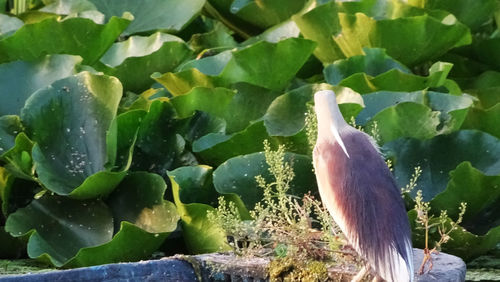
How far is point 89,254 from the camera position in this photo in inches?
124

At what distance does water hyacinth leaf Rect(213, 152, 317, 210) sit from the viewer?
328 centimetres

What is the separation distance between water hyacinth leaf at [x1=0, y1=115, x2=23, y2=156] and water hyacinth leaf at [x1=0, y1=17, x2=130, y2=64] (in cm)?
37

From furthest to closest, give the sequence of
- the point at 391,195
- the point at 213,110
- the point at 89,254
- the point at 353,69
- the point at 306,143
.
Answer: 1. the point at 353,69
2. the point at 213,110
3. the point at 306,143
4. the point at 89,254
5. the point at 391,195

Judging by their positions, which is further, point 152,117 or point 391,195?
point 152,117

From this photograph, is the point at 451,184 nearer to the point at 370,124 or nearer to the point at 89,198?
the point at 370,124

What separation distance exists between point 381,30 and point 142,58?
758mm

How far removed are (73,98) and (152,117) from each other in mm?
235

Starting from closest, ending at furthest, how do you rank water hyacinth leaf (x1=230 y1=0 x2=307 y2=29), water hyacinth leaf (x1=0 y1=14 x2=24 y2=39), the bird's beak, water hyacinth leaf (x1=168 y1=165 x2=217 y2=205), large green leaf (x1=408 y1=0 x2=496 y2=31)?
the bird's beak < water hyacinth leaf (x1=168 y1=165 x2=217 y2=205) < water hyacinth leaf (x1=0 y1=14 x2=24 y2=39) < large green leaf (x1=408 y1=0 x2=496 y2=31) < water hyacinth leaf (x1=230 y1=0 x2=307 y2=29)

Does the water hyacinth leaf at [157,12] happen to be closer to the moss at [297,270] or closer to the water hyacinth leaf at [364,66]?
the water hyacinth leaf at [364,66]

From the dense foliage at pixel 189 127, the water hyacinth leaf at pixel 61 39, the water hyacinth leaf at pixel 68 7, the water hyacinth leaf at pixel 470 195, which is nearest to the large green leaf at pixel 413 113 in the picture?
the dense foliage at pixel 189 127

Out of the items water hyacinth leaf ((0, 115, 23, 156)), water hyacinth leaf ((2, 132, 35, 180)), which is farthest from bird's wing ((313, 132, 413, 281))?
water hyacinth leaf ((0, 115, 23, 156))

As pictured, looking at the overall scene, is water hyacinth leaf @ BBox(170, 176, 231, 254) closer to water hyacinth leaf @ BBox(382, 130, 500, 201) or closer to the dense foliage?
the dense foliage

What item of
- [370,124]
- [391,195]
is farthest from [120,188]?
[391,195]

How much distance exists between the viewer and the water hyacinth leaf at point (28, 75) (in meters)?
3.70
